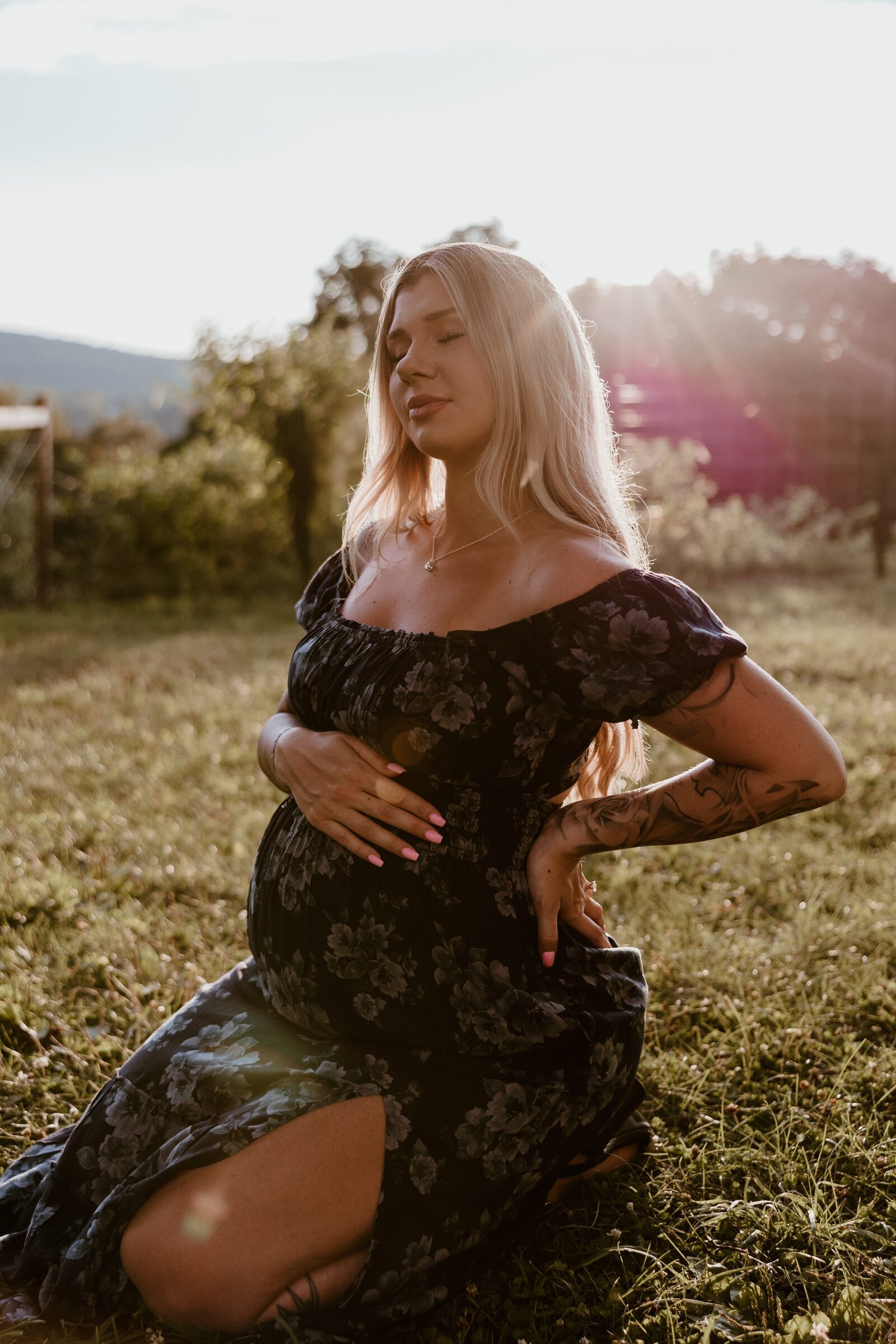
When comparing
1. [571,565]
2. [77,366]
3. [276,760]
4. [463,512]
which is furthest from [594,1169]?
[77,366]

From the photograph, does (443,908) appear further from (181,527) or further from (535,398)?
(181,527)

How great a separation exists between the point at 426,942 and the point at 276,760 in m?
0.58

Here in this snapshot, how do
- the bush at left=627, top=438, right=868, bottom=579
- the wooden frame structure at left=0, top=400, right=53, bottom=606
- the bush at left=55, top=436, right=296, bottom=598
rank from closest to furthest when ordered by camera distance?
the wooden frame structure at left=0, top=400, right=53, bottom=606, the bush at left=55, top=436, right=296, bottom=598, the bush at left=627, top=438, right=868, bottom=579

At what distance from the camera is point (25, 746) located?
5695 millimetres

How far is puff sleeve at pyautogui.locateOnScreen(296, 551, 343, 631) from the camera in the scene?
105 inches

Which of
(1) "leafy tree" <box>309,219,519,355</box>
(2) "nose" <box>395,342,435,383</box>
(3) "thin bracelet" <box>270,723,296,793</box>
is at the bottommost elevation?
(3) "thin bracelet" <box>270,723,296,793</box>

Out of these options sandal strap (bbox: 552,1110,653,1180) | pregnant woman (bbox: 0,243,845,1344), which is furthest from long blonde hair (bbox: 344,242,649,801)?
sandal strap (bbox: 552,1110,653,1180)

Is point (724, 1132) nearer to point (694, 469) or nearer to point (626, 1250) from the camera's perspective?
point (626, 1250)

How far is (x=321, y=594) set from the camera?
269 centimetres

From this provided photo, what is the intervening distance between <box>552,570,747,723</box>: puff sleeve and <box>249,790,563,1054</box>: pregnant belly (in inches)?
14.3

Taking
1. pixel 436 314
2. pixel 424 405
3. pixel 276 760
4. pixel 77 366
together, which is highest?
pixel 77 366

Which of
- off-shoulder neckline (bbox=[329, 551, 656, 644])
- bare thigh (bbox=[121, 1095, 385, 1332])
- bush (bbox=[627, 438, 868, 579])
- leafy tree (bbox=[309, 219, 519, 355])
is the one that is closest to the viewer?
bare thigh (bbox=[121, 1095, 385, 1332])

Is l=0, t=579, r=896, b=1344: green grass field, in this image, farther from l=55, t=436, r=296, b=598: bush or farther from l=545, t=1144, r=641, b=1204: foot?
l=55, t=436, r=296, b=598: bush

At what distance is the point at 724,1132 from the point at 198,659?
6.59 m
